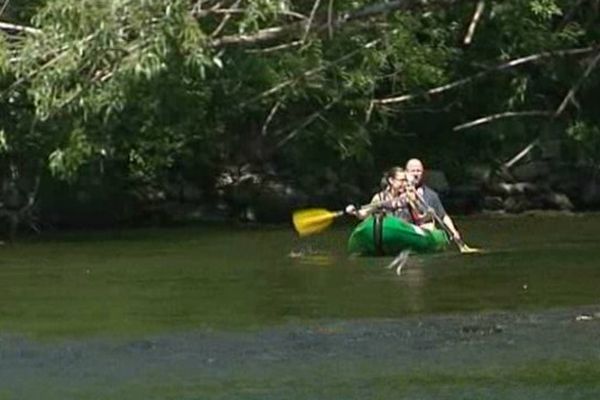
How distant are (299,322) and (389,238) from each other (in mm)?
7506

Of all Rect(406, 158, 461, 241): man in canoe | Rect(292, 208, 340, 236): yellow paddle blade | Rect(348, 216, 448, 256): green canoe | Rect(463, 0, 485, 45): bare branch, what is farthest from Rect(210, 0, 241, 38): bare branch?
Rect(292, 208, 340, 236): yellow paddle blade

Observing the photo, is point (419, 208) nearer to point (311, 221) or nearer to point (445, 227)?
point (445, 227)

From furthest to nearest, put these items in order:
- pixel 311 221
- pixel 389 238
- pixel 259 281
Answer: pixel 311 221 < pixel 389 238 < pixel 259 281

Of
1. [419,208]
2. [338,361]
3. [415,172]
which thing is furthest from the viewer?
[415,172]

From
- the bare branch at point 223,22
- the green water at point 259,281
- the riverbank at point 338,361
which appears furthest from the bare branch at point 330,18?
the green water at point 259,281

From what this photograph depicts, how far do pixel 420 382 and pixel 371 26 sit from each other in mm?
5158

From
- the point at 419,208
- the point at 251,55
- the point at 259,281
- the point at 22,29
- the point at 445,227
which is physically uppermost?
the point at 22,29

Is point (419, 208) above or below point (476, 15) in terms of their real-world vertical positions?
below

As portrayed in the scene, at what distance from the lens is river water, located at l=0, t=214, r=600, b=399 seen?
15.8 metres

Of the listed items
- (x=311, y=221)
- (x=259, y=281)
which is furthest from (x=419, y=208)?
(x=259, y=281)

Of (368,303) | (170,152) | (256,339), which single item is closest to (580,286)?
(368,303)

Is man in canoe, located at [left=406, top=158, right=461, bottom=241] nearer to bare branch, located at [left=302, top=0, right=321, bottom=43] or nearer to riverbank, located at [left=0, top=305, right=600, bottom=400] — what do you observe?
riverbank, located at [left=0, top=305, right=600, bottom=400]

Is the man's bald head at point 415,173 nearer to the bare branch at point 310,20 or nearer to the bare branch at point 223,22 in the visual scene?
the bare branch at point 223,22

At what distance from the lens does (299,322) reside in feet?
63.6
